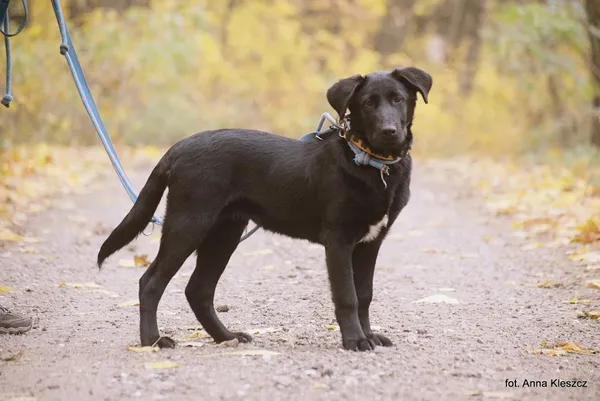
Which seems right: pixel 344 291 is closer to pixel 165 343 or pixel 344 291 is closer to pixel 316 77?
pixel 165 343

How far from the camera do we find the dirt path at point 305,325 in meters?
3.62

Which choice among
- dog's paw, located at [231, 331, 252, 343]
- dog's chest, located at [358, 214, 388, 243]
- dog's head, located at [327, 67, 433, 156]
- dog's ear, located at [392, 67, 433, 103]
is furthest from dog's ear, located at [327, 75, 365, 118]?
dog's paw, located at [231, 331, 252, 343]

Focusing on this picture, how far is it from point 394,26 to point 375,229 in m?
20.1

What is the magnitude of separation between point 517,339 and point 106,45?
13849 millimetres

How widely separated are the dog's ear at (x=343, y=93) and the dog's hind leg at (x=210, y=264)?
846 mm

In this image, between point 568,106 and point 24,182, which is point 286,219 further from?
point 568,106

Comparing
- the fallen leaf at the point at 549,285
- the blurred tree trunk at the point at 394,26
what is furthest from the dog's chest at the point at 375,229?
the blurred tree trunk at the point at 394,26

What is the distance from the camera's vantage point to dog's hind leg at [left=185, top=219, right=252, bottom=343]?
469cm

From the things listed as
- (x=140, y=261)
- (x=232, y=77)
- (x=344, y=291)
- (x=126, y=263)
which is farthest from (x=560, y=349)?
(x=232, y=77)

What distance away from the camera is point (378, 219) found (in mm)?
4363

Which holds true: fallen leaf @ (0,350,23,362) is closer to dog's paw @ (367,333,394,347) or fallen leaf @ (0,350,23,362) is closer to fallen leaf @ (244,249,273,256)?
dog's paw @ (367,333,394,347)

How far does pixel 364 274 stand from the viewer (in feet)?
15.1

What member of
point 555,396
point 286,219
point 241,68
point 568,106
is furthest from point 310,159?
point 241,68

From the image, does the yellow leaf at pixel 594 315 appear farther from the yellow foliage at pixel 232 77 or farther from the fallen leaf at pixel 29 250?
the yellow foliage at pixel 232 77
